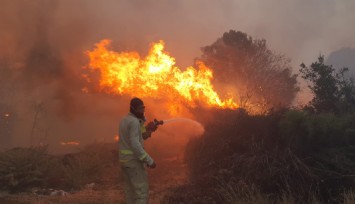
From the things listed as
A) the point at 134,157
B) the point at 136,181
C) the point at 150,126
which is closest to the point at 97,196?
the point at 150,126

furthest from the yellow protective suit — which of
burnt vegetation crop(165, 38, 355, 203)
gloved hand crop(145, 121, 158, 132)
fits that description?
burnt vegetation crop(165, 38, 355, 203)

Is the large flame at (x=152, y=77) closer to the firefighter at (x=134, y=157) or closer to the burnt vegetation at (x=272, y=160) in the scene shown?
the burnt vegetation at (x=272, y=160)

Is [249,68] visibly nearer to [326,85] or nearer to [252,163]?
[326,85]

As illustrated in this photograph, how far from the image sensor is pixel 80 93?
23.9m

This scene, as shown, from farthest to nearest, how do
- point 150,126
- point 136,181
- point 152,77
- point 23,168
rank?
point 152,77
point 23,168
point 150,126
point 136,181

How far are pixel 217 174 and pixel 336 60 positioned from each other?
10360 centimetres

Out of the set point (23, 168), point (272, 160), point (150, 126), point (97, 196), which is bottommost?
point (97, 196)

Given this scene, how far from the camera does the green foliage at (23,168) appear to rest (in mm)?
12672

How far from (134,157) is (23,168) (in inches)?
326

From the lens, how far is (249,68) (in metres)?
31.2

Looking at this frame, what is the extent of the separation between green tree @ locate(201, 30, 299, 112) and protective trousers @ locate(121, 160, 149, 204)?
24416 millimetres

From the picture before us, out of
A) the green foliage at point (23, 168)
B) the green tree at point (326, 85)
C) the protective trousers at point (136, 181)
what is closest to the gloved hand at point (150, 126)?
the protective trousers at point (136, 181)

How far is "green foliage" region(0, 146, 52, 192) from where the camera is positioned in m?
12.7

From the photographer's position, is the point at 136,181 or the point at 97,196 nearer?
the point at 136,181
